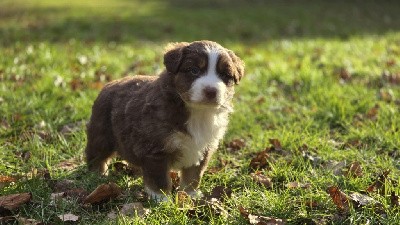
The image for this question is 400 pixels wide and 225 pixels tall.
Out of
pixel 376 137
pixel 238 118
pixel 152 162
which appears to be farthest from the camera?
pixel 238 118

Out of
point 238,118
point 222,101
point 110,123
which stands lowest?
point 238,118

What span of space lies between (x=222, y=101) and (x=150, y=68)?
14.8 feet

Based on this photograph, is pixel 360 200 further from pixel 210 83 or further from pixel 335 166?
pixel 210 83

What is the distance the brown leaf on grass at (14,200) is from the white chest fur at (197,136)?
108cm

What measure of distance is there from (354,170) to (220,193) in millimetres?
1226

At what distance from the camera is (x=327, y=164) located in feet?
14.9

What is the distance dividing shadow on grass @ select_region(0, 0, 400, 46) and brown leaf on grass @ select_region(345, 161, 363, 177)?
703 centimetres

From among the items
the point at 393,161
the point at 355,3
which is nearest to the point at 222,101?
the point at 393,161

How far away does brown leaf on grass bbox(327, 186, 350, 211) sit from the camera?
11.6 feet

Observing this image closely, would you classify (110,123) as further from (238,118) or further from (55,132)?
(238,118)

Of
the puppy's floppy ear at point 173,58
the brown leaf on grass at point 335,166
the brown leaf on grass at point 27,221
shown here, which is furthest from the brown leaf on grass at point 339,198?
the brown leaf on grass at point 27,221

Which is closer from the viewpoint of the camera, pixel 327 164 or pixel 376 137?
pixel 327 164

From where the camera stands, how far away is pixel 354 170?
14.0ft

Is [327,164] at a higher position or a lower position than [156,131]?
lower
